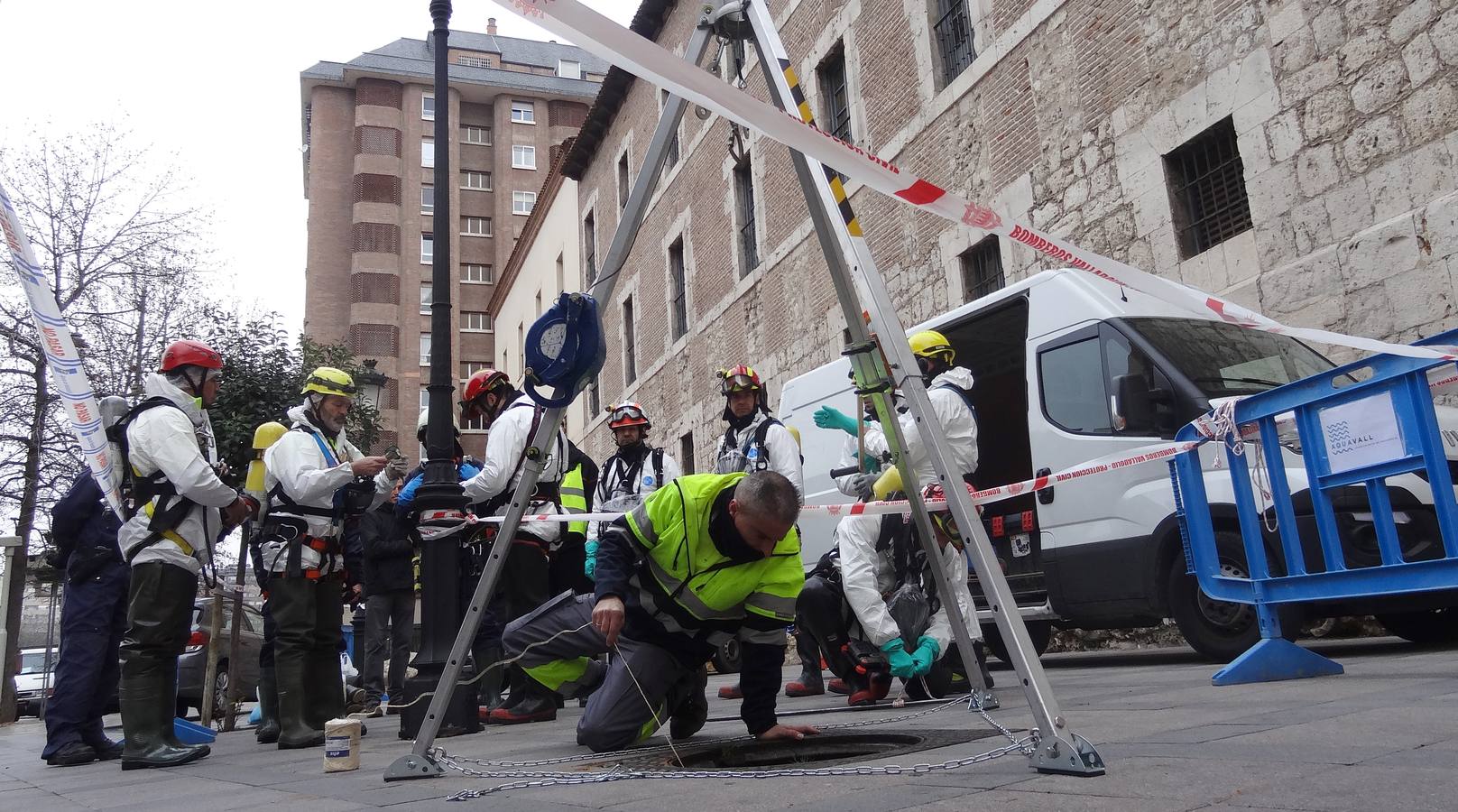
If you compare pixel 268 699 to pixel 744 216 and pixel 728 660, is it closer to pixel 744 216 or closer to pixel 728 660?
pixel 728 660

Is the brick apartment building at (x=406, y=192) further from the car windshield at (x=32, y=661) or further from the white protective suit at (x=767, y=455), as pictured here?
the white protective suit at (x=767, y=455)

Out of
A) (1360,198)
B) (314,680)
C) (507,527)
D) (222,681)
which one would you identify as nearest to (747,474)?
(507,527)

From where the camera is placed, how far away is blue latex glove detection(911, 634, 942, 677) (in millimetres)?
5172

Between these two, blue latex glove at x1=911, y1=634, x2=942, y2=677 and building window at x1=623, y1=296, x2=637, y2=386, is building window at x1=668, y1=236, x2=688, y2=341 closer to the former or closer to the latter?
building window at x1=623, y1=296, x2=637, y2=386

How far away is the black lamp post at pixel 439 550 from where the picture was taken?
18.7ft

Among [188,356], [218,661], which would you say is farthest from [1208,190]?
[218,661]

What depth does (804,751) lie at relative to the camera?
12.3 feet

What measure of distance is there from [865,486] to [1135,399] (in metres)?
1.67

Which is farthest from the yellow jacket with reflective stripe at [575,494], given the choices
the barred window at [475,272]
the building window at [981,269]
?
the barred window at [475,272]

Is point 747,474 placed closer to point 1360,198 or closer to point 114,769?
point 114,769

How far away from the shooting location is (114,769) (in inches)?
202

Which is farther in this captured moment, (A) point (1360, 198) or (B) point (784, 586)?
(A) point (1360, 198)

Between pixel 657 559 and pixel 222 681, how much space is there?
10932 millimetres

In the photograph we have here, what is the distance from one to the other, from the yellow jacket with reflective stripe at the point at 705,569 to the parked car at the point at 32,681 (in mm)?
13837
